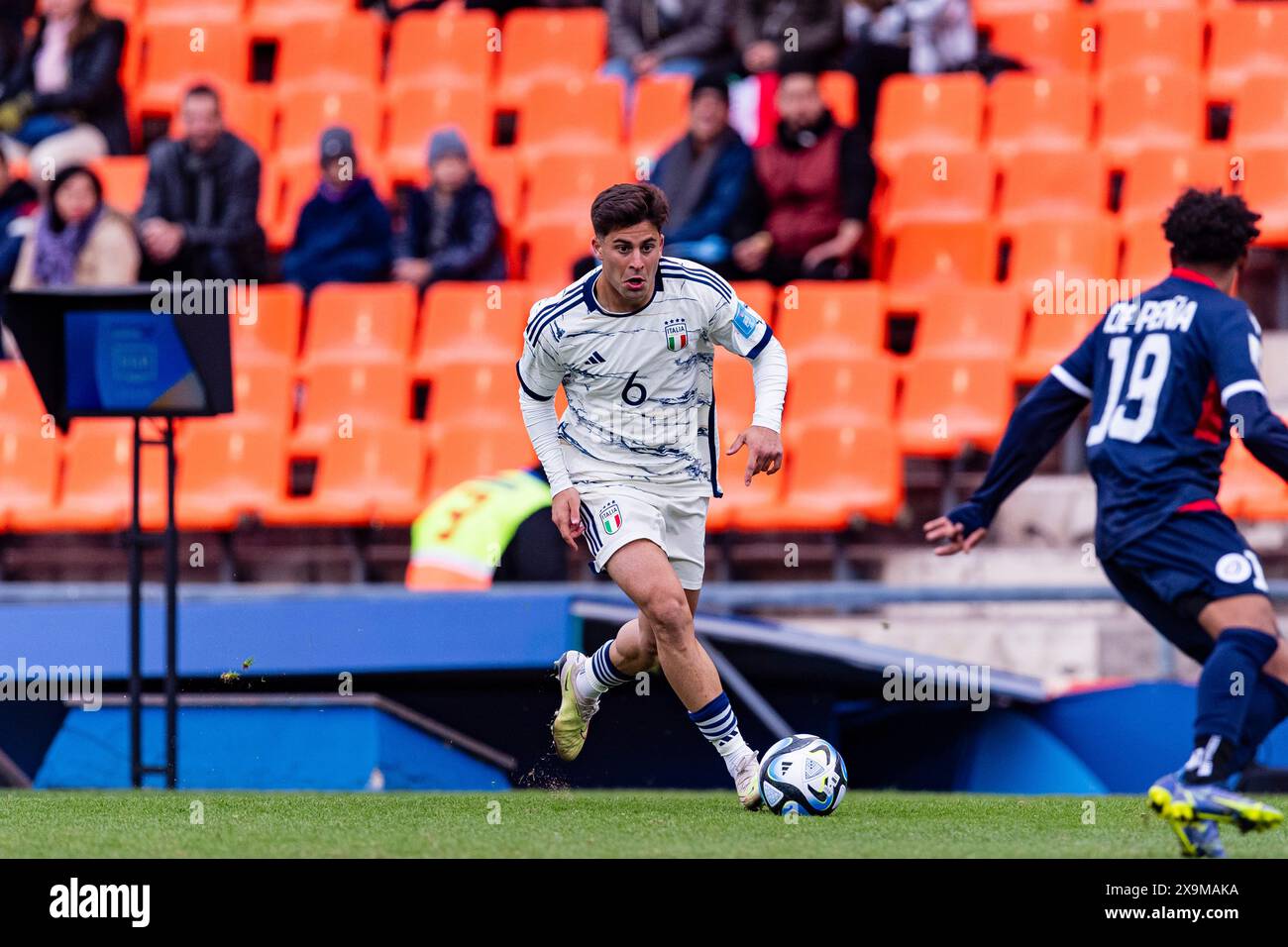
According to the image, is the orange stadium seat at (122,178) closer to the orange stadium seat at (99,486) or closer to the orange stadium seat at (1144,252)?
the orange stadium seat at (99,486)

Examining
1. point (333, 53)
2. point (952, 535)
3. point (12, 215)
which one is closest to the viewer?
point (952, 535)

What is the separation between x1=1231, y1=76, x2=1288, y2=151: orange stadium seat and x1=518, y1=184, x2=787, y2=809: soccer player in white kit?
21.8 ft

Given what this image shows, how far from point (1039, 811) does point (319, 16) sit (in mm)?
9794

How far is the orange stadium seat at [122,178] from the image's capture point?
45.1 ft

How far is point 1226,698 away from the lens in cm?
514

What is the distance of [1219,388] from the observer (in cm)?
543

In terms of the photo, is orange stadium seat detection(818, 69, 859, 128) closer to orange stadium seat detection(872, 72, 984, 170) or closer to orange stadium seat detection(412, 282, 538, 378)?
orange stadium seat detection(872, 72, 984, 170)

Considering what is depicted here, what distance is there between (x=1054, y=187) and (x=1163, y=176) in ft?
2.10

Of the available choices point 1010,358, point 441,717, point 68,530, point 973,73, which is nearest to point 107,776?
point 441,717

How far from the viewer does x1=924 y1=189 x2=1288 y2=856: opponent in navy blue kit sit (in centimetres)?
514

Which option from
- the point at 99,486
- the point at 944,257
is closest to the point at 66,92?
the point at 99,486

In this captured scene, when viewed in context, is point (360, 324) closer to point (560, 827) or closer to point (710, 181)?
point (710, 181)

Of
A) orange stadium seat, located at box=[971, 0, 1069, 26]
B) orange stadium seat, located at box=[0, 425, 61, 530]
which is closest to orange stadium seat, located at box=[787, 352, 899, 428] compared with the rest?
orange stadium seat, located at box=[971, 0, 1069, 26]

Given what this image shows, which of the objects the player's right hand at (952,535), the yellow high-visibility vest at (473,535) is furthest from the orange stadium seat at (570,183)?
the player's right hand at (952,535)
